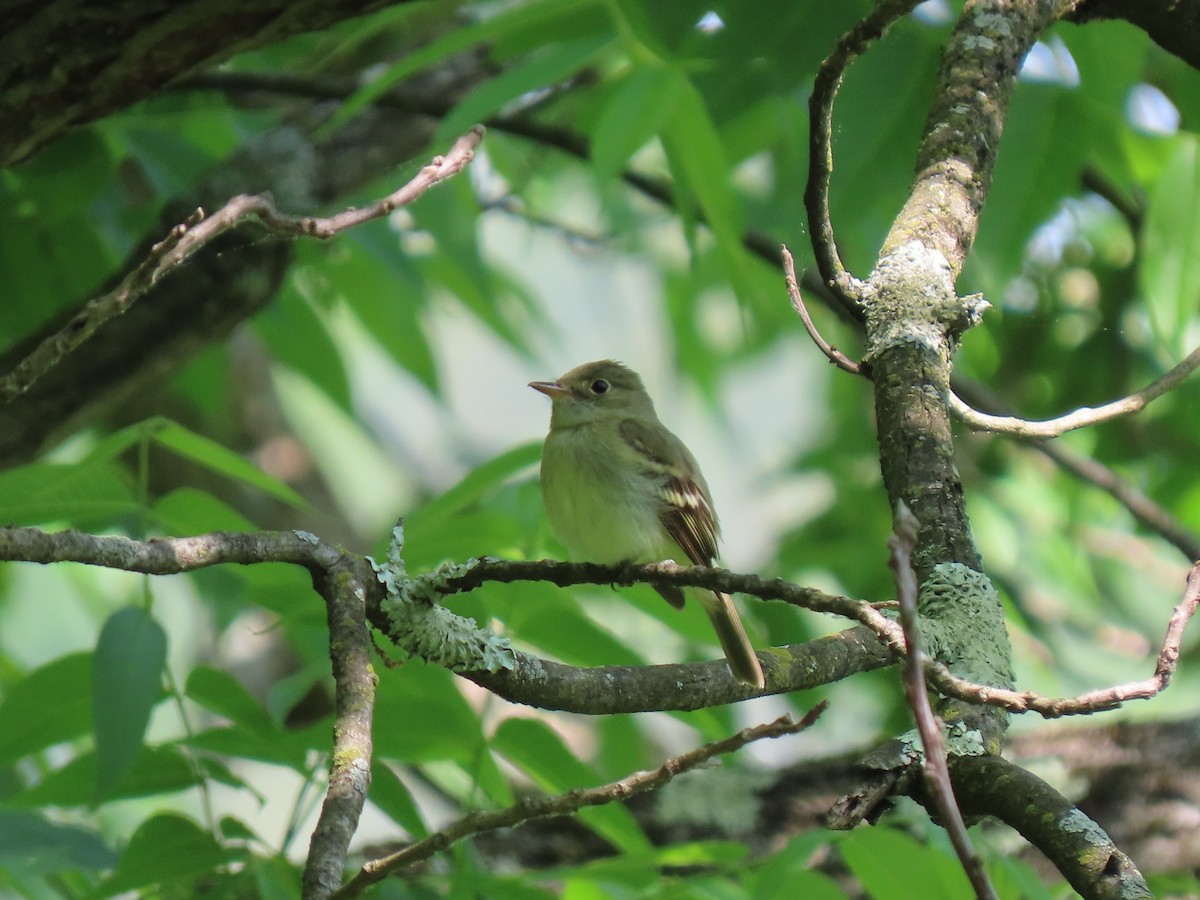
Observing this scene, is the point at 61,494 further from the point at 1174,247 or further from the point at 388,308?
the point at 1174,247

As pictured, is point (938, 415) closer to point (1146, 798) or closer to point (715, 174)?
point (715, 174)

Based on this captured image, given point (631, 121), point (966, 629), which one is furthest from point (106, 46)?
point (966, 629)

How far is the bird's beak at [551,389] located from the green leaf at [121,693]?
8.97 feet

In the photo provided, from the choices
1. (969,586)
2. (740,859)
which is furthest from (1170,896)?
(969,586)

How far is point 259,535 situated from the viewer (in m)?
2.09

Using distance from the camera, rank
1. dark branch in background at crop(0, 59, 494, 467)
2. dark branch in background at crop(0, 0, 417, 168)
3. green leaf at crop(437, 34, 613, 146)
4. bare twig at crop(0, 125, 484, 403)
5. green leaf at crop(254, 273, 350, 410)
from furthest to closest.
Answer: green leaf at crop(254, 273, 350, 410)
dark branch in background at crop(0, 59, 494, 467)
green leaf at crop(437, 34, 613, 146)
dark branch in background at crop(0, 0, 417, 168)
bare twig at crop(0, 125, 484, 403)

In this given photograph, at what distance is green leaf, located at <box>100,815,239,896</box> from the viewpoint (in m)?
3.03

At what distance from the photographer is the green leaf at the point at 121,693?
8.65ft

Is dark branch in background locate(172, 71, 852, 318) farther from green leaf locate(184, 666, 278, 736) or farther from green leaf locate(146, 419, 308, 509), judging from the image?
green leaf locate(184, 666, 278, 736)

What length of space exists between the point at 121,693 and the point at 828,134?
1.78 meters

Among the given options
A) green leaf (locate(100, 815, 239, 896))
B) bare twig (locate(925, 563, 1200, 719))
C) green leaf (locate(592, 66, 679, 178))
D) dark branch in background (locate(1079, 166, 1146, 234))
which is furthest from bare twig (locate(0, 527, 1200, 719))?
dark branch in background (locate(1079, 166, 1146, 234))

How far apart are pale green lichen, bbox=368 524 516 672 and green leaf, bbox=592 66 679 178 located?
4.83ft

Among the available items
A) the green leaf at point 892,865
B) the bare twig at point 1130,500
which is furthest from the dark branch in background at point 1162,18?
the green leaf at point 892,865

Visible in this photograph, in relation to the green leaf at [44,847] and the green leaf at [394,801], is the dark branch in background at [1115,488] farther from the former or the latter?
the green leaf at [44,847]
